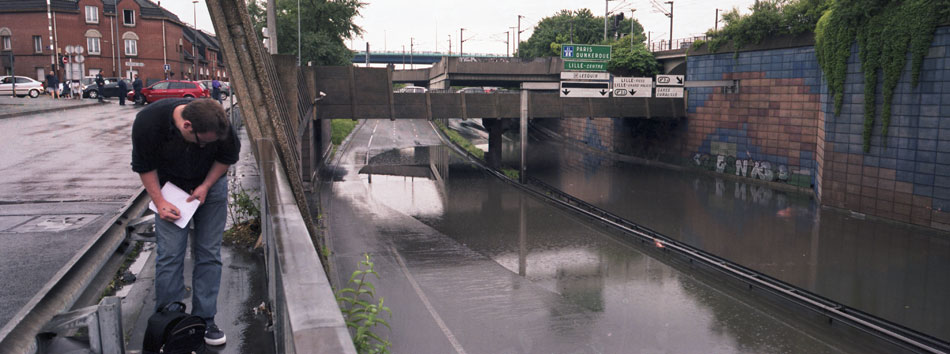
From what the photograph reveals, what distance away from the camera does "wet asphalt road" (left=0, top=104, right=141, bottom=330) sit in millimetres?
7176

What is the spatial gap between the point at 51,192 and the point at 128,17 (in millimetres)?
58196

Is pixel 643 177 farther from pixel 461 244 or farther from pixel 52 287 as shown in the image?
pixel 52 287

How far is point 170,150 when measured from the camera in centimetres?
429

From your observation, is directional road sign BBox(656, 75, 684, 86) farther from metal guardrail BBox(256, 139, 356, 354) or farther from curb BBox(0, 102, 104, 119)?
metal guardrail BBox(256, 139, 356, 354)

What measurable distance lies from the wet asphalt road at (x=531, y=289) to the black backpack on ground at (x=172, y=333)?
→ 775 cm

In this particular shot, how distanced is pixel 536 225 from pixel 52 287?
19.0 m

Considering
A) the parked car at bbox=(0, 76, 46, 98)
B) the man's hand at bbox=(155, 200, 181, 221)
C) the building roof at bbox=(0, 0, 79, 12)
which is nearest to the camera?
the man's hand at bbox=(155, 200, 181, 221)

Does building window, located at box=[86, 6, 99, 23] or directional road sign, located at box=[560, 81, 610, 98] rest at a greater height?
building window, located at box=[86, 6, 99, 23]

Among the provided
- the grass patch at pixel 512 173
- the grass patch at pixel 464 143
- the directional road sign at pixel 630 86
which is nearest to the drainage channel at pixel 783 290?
the directional road sign at pixel 630 86

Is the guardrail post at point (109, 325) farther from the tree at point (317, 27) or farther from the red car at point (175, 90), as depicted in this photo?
the tree at point (317, 27)

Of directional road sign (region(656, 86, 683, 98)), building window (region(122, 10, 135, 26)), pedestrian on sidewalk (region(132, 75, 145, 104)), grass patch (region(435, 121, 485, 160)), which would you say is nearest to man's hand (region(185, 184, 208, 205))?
directional road sign (region(656, 86, 683, 98))

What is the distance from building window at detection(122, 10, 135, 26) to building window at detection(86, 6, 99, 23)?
220 centimetres

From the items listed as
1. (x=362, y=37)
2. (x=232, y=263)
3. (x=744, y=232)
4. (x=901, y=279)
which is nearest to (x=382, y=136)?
(x=362, y=37)

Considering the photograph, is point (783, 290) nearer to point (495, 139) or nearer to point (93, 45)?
point (495, 139)
